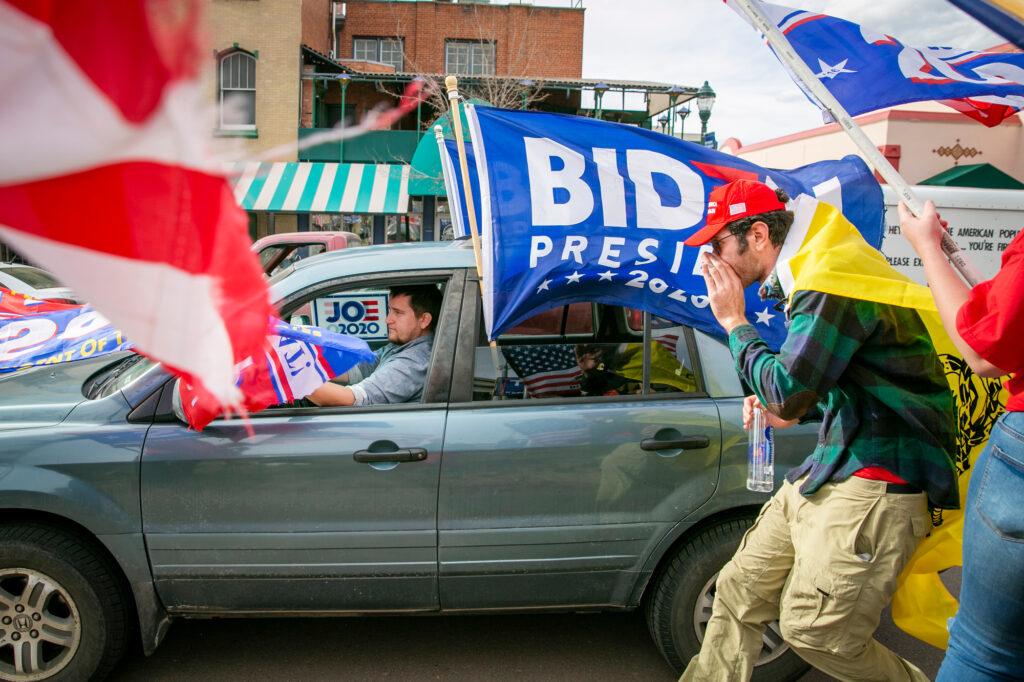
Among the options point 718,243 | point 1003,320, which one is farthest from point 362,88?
point 1003,320

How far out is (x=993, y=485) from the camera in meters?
1.73

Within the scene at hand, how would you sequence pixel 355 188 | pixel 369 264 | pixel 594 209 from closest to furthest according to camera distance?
pixel 594 209
pixel 369 264
pixel 355 188

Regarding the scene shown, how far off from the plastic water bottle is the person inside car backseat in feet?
4.27

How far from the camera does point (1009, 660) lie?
5.78ft

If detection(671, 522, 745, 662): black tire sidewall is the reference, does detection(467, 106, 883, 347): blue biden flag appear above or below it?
above

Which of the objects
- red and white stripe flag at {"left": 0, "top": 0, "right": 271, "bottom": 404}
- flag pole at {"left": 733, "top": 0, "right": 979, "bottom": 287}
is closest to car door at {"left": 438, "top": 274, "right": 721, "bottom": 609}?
flag pole at {"left": 733, "top": 0, "right": 979, "bottom": 287}

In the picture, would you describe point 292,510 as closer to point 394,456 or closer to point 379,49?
point 394,456

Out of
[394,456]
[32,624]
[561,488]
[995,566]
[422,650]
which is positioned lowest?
[422,650]

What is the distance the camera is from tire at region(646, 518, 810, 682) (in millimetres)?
3023

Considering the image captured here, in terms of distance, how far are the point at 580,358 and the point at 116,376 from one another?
207cm

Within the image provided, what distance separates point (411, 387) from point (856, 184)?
1.95 meters

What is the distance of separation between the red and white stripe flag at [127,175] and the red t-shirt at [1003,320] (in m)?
1.50

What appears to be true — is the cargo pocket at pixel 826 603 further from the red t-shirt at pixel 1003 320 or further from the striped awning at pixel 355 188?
the striped awning at pixel 355 188

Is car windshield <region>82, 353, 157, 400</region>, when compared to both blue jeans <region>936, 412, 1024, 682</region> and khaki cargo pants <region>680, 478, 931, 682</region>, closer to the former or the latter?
khaki cargo pants <region>680, 478, 931, 682</region>
